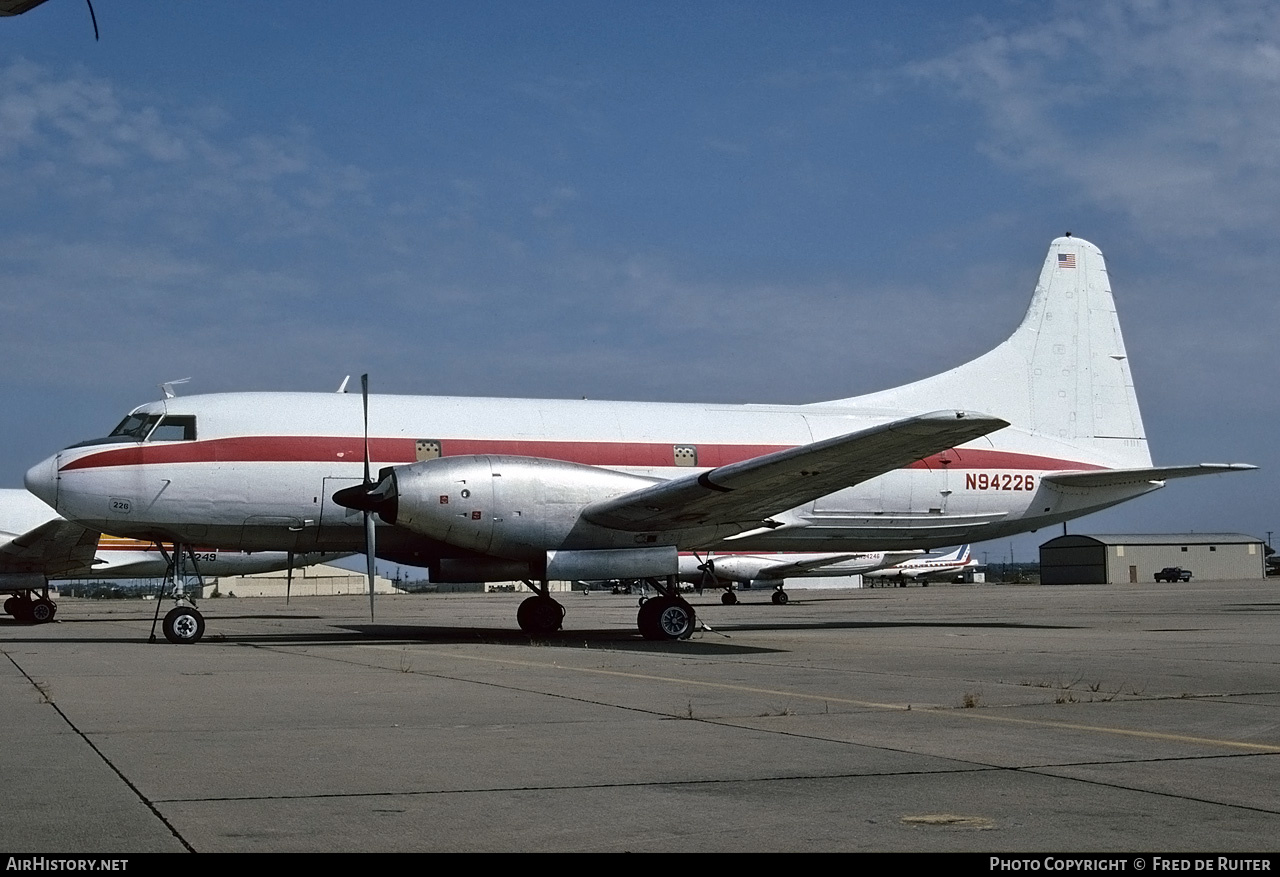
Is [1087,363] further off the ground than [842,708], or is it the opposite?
[1087,363]

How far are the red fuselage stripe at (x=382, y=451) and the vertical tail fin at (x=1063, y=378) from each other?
8.84ft

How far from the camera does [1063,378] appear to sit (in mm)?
24984

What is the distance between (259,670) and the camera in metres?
13.4

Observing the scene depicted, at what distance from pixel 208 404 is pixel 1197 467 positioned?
1738cm

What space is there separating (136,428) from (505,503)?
634 centimetres

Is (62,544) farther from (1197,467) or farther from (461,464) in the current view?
(1197,467)

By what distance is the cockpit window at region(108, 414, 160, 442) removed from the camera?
19.0m

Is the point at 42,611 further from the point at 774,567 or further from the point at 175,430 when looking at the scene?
the point at 774,567

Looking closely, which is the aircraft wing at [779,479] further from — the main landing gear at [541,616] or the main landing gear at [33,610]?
the main landing gear at [33,610]

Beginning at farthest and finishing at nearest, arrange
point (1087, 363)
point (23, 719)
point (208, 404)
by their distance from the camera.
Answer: point (1087, 363), point (208, 404), point (23, 719)

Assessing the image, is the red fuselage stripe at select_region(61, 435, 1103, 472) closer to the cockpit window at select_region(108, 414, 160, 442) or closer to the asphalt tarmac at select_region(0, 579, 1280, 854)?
the cockpit window at select_region(108, 414, 160, 442)

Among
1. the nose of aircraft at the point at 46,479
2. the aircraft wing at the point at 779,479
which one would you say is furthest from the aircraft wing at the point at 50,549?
the aircraft wing at the point at 779,479

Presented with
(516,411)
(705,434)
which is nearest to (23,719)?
(516,411)

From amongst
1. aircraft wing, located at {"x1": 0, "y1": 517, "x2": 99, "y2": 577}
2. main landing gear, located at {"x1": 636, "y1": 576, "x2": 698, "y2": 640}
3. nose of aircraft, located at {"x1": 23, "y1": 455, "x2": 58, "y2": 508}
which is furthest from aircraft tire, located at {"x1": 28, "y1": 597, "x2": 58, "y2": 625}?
main landing gear, located at {"x1": 636, "y1": 576, "x2": 698, "y2": 640}
